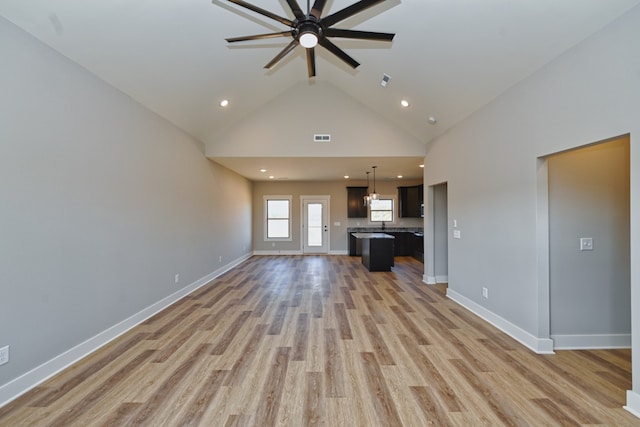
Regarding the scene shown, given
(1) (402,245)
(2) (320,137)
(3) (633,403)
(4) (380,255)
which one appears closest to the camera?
(3) (633,403)

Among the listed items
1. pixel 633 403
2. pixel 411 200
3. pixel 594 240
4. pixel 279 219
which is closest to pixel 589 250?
pixel 594 240

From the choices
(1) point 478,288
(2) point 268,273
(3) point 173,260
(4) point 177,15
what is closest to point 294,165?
(2) point 268,273

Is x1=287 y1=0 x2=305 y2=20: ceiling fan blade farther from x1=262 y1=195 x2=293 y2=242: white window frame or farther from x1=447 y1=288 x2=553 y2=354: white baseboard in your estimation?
x1=262 y1=195 x2=293 y2=242: white window frame

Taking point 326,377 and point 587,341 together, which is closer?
point 326,377

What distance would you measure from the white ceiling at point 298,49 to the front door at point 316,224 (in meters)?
5.05

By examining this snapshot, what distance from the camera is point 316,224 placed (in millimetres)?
9258

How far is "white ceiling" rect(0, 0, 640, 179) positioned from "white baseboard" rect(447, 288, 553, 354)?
265 centimetres

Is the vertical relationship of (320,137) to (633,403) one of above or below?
above

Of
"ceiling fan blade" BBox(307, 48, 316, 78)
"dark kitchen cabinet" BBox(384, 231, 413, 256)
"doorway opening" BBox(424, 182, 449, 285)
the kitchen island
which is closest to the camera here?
"ceiling fan blade" BBox(307, 48, 316, 78)

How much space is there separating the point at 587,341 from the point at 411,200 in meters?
6.28

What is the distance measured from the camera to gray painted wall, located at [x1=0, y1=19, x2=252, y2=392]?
201 cm

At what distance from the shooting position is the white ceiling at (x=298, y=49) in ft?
7.24

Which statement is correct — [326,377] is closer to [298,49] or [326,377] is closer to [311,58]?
[311,58]

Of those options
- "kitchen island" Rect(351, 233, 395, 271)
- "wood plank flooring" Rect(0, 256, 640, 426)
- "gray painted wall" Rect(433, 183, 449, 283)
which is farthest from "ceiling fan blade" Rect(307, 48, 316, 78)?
"kitchen island" Rect(351, 233, 395, 271)
